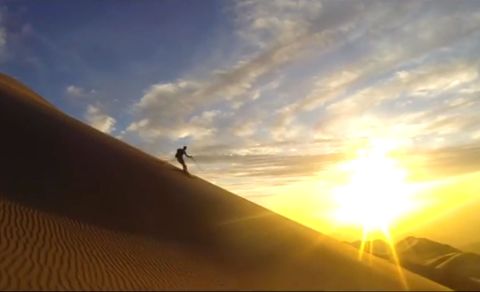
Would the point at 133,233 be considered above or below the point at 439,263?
below

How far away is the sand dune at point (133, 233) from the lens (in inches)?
432

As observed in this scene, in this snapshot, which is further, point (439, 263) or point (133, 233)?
point (439, 263)

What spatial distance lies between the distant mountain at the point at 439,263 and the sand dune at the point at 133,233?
4.88m

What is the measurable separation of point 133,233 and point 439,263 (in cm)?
1851

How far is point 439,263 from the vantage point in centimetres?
2703

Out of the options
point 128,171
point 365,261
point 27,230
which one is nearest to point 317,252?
point 365,261

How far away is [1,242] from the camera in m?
12.2

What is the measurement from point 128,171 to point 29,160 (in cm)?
387

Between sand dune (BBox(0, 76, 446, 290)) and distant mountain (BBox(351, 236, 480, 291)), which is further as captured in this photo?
distant mountain (BBox(351, 236, 480, 291))

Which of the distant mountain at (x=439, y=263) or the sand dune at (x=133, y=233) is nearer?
the sand dune at (x=133, y=233)

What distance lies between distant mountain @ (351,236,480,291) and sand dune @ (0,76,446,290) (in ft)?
16.0

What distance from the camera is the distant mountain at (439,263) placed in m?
19.7

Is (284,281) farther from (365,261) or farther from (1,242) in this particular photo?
(1,242)

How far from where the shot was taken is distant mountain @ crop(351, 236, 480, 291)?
19688 millimetres
